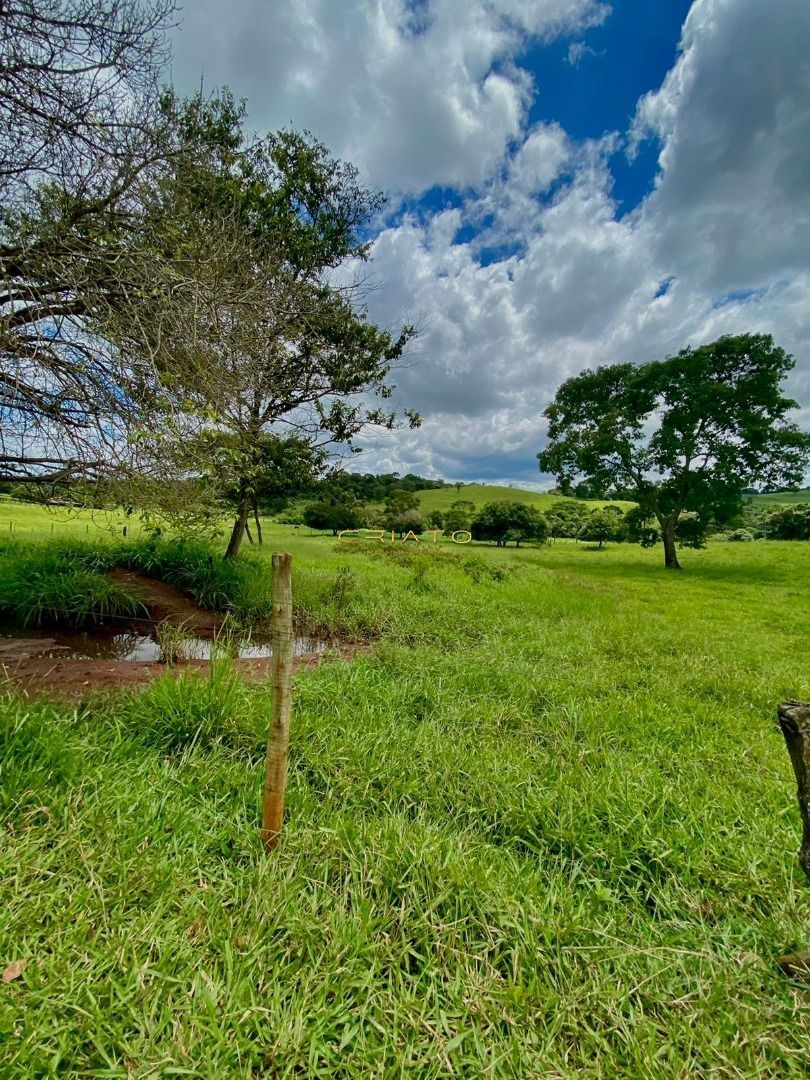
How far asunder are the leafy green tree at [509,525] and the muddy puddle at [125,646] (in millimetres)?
33403

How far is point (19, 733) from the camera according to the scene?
2.81 meters

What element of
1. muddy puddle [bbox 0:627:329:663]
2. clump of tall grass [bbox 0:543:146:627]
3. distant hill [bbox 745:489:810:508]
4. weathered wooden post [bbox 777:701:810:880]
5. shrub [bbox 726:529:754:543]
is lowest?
muddy puddle [bbox 0:627:329:663]

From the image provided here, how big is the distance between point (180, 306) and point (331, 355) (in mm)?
6403

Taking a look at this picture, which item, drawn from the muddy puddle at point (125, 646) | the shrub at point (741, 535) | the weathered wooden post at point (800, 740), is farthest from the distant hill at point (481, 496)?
the weathered wooden post at point (800, 740)

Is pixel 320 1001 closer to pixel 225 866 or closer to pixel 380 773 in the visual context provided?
pixel 225 866

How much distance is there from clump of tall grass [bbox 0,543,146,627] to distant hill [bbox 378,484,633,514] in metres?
45.4

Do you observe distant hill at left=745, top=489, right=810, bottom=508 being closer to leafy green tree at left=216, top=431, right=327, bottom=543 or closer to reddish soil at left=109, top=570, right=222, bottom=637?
leafy green tree at left=216, top=431, right=327, bottom=543

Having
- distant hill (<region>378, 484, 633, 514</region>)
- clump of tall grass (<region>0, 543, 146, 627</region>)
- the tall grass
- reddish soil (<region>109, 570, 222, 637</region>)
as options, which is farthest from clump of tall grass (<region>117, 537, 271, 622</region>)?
distant hill (<region>378, 484, 633, 514</region>)

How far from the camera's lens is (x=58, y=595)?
7.22m

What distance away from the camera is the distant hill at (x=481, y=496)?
56469 mm

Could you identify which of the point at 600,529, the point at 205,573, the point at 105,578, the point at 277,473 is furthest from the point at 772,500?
the point at 105,578

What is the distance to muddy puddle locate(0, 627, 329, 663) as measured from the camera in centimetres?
573

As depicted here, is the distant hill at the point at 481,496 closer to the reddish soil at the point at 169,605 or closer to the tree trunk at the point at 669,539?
the tree trunk at the point at 669,539

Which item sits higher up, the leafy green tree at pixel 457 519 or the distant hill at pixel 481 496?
the distant hill at pixel 481 496
